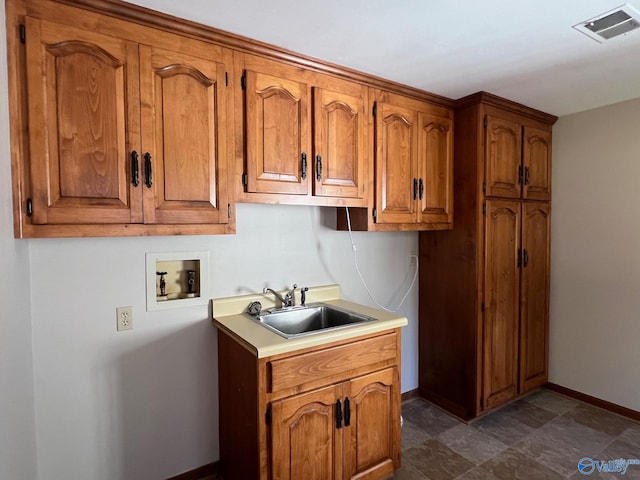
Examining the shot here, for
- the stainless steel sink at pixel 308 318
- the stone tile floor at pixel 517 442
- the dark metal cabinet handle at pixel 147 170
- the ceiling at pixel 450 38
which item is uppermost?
the ceiling at pixel 450 38

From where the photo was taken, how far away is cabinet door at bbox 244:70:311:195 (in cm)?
178

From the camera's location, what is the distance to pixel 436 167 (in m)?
2.55

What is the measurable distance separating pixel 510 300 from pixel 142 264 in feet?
8.47

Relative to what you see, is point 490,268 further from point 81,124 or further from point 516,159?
point 81,124

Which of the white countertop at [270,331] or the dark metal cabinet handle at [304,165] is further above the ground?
the dark metal cabinet handle at [304,165]

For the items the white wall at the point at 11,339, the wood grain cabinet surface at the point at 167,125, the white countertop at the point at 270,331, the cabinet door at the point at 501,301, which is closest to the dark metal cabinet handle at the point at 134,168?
the wood grain cabinet surface at the point at 167,125

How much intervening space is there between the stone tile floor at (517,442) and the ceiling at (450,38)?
2.33m

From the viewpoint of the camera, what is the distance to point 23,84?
1308mm

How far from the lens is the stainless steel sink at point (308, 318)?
6.87 feet

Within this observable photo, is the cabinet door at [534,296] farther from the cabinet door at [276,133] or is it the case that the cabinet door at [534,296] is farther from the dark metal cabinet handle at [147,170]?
the dark metal cabinet handle at [147,170]

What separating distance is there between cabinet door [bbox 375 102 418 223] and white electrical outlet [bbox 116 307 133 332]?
1.49 m

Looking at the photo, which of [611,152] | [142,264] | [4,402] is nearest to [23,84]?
[142,264]

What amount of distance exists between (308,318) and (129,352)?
3.29ft

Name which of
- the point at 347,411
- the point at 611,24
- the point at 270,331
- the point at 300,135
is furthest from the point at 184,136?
the point at 611,24
